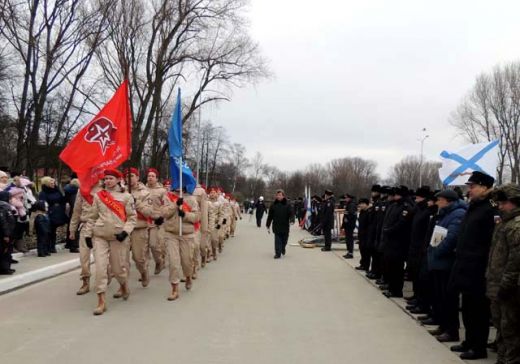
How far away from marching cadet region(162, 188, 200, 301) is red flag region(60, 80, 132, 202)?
120cm

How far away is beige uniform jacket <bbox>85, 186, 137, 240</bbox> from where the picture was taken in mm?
7777

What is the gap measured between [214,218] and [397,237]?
693cm

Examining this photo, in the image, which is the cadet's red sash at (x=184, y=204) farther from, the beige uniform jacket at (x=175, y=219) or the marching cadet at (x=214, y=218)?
the marching cadet at (x=214, y=218)

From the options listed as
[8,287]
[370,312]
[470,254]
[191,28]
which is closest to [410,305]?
[370,312]

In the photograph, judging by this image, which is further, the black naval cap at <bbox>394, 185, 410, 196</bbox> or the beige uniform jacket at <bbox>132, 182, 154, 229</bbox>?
the beige uniform jacket at <bbox>132, 182, 154, 229</bbox>

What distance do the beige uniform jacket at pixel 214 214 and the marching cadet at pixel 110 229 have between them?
20.4 feet

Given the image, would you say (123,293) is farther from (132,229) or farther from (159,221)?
(159,221)

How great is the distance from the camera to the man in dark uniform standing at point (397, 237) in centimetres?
898

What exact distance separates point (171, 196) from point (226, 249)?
341 inches

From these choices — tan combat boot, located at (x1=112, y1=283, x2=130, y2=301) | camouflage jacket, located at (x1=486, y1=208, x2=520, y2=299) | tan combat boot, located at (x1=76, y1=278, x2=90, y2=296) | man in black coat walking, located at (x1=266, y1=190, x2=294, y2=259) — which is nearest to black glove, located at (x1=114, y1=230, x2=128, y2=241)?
tan combat boot, located at (x1=112, y1=283, x2=130, y2=301)

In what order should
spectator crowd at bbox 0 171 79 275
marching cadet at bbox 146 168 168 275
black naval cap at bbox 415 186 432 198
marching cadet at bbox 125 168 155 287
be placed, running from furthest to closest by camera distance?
spectator crowd at bbox 0 171 79 275 → marching cadet at bbox 146 168 168 275 → marching cadet at bbox 125 168 155 287 → black naval cap at bbox 415 186 432 198

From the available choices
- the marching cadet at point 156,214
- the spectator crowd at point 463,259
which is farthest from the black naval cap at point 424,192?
the marching cadet at point 156,214

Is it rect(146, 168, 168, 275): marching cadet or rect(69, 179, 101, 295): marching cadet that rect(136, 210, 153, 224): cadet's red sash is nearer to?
rect(146, 168, 168, 275): marching cadet

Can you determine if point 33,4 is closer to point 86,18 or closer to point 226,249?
point 86,18
